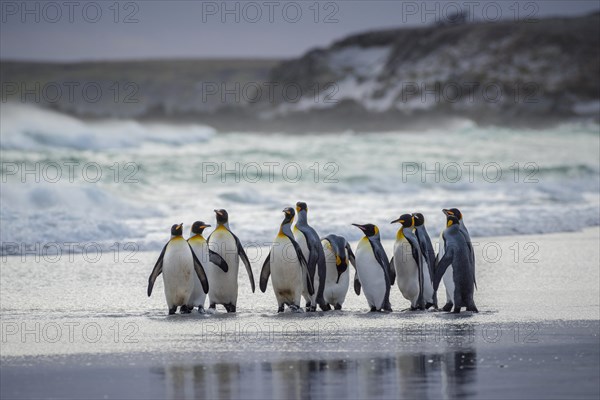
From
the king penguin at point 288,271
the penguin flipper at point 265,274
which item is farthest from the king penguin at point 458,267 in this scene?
the penguin flipper at point 265,274

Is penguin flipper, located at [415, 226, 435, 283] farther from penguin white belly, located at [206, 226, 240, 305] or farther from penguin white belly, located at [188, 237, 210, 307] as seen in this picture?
penguin white belly, located at [188, 237, 210, 307]

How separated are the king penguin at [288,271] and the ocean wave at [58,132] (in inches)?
810

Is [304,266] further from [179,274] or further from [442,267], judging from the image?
[442,267]

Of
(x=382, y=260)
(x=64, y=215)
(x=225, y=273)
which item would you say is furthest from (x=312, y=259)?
(x=64, y=215)

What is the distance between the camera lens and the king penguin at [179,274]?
31.8 ft

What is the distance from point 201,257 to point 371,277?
1460 millimetres

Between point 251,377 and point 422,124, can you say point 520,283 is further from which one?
point 422,124

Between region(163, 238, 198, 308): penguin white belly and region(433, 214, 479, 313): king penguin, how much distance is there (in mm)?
2013

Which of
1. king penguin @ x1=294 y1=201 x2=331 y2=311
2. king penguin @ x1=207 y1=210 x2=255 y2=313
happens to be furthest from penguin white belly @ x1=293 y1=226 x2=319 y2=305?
king penguin @ x1=207 y1=210 x2=255 y2=313

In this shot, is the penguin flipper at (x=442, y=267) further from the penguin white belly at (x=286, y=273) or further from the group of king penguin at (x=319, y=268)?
the penguin white belly at (x=286, y=273)

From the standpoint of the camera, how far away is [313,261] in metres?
10.0

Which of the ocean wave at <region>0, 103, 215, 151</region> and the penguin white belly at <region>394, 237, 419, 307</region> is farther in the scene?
the ocean wave at <region>0, 103, 215, 151</region>

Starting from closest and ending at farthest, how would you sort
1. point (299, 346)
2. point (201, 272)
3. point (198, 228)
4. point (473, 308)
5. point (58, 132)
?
point (299, 346) < point (473, 308) < point (201, 272) < point (198, 228) < point (58, 132)

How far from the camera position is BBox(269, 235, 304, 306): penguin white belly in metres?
9.97
